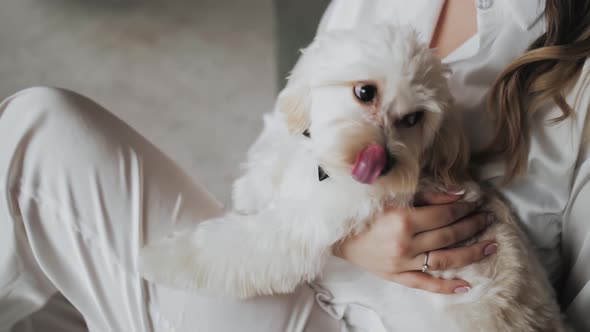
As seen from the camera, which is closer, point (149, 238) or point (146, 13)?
point (149, 238)

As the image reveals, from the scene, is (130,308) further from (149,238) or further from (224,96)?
(224,96)

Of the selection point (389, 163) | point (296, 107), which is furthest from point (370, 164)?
point (296, 107)

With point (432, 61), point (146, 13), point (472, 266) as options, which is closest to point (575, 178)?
point (472, 266)

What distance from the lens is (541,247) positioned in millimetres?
920

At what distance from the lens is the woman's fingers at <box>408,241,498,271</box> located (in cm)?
77

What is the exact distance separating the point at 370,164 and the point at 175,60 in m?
1.56

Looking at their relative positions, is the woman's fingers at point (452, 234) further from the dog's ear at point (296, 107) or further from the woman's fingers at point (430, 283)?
the dog's ear at point (296, 107)

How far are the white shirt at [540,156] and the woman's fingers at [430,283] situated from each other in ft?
0.38

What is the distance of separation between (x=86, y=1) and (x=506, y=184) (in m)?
2.02

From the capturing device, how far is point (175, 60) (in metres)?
2.02

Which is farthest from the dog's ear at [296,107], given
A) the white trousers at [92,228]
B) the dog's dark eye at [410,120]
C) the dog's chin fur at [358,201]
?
the white trousers at [92,228]

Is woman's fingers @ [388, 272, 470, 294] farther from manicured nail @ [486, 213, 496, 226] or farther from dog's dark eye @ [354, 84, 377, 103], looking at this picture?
dog's dark eye @ [354, 84, 377, 103]

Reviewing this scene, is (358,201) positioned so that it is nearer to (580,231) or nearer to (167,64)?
(580,231)

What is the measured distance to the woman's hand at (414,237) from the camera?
805mm
